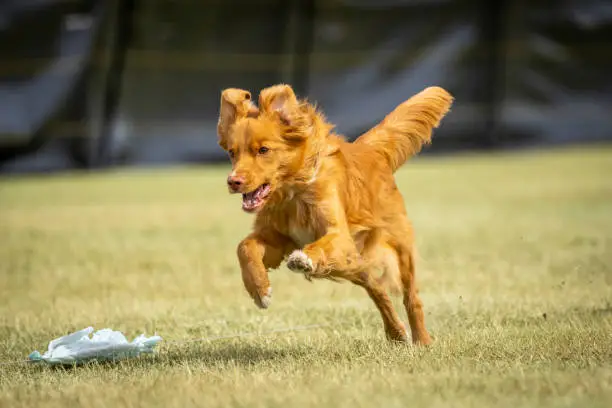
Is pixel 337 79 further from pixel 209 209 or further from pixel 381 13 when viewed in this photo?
pixel 209 209

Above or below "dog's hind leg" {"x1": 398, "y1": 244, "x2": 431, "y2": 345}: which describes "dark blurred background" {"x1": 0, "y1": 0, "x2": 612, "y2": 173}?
above

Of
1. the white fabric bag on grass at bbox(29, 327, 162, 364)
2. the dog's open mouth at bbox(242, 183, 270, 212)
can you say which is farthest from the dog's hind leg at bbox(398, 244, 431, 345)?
the white fabric bag on grass at bbox(29, 327, 162, 364)

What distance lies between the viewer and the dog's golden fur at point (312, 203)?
4949 millimetres

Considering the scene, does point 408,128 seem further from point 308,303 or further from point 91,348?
point 91,348

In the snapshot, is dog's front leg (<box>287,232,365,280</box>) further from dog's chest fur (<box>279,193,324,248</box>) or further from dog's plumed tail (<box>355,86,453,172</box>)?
dog's plumed tail (<box>355,86,453,172</box>)

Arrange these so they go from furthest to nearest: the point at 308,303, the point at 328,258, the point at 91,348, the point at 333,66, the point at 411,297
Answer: the point at 333,66, the point at 308,303, the point at 411,297, the point at 91,348, the point at 328,258

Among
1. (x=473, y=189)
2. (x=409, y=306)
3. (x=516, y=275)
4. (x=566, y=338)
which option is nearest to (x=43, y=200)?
(x=473, y=189)

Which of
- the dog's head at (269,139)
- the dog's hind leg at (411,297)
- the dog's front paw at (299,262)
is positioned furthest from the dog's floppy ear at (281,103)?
the dog's hind leg at (411,297)

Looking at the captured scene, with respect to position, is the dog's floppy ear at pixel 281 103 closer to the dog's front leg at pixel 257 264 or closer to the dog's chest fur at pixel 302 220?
the dog's chest fur at pixel 302 220

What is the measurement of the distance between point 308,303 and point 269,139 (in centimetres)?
201

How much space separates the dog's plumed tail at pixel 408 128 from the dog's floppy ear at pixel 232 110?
0.89m

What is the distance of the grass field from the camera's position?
13.7 ft

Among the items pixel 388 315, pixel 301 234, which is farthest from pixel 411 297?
pixel 301 234

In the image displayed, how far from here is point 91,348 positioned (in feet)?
16.5
